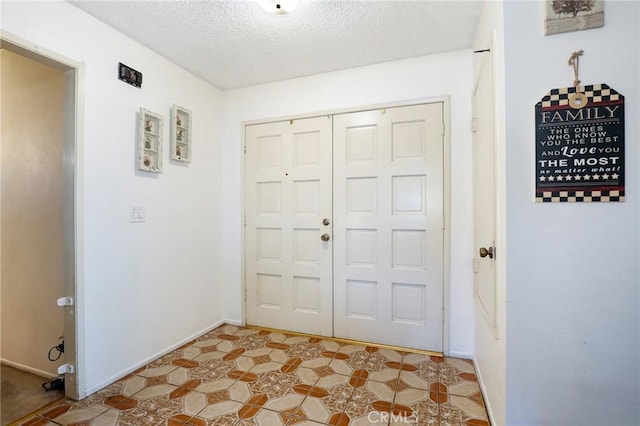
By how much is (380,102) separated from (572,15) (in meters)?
1.42

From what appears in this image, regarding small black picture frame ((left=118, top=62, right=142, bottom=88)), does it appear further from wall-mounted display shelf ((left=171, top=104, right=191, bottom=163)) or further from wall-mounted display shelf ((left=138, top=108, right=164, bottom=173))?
wall-mounted display shelf ((left=171, top=104, right=191, bottom=163))

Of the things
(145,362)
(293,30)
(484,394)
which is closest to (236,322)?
(145,362)

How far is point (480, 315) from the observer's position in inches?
75.9

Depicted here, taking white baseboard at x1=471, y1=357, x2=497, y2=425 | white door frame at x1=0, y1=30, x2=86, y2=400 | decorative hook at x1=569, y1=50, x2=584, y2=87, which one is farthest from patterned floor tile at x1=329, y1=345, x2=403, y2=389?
decorative hook at x1=569, y1=50, x2=584, y2=87

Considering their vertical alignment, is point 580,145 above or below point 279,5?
below

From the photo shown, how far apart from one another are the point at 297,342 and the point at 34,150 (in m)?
2.53

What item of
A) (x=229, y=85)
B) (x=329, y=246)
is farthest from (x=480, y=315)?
(x=229, y=85)

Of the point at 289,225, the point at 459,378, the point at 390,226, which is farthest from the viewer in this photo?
the point at 289,225

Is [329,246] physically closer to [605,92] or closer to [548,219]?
[548,219]

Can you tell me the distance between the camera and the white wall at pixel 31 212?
2045 millimetres

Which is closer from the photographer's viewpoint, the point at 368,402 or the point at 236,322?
the point at 368,402

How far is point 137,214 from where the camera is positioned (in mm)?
2170

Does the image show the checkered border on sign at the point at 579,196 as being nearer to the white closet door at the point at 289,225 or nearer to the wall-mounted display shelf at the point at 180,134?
the white closet door at the point at 289,225

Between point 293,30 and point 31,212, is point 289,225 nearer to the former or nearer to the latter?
point 293,30
